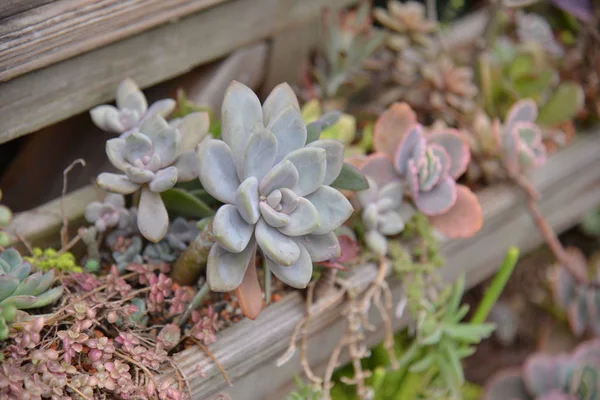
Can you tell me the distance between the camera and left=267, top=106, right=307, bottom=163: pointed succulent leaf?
70cm

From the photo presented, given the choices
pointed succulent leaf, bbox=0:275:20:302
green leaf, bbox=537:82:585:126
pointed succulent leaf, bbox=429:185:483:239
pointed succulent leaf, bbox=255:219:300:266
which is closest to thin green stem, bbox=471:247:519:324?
pointed succulent leaf, bbox=429:185:483:239

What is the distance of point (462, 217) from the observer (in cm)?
94

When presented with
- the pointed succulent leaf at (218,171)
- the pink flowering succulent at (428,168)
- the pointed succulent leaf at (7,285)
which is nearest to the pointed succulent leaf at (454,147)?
the pink flowering succulent at (428,168)

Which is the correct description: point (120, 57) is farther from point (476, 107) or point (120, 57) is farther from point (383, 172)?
point (476, 107)

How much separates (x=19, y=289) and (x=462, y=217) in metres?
0.61

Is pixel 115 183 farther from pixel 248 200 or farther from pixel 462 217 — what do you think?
pixel 462 217

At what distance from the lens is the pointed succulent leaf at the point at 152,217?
0.76 meters

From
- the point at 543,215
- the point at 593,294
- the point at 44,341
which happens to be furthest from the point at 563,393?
the point at 44,341

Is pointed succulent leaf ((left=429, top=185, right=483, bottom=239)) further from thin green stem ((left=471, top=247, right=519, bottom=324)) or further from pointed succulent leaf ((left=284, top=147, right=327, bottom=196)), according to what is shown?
pointed succulent leaf ((left=284, top=147, right=327, bottom=196))

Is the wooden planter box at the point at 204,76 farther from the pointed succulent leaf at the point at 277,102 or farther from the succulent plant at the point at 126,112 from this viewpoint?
the pointed succulent leaf at the point at 277,102

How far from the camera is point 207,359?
803 millimetres

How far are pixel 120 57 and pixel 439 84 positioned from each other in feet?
1.90

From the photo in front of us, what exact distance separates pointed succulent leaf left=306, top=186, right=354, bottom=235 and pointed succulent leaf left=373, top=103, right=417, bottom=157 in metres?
0.28

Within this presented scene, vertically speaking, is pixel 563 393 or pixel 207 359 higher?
pixel 207 359
